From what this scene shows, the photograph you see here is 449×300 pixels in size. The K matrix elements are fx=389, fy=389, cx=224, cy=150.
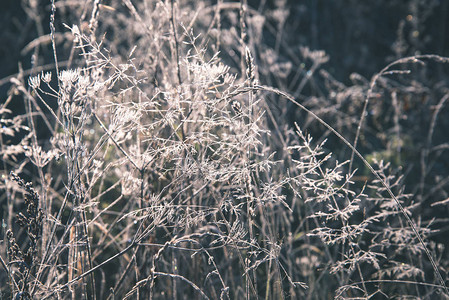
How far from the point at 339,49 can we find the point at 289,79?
828 mm

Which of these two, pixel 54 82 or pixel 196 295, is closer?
pixel 196 295

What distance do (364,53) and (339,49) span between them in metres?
0.26

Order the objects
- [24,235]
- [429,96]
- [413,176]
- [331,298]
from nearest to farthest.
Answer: [331,298] → [24,235] → [413,176] → [429,96]

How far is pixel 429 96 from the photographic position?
2.81m

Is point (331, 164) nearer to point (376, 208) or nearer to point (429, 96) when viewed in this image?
point (376, 208)

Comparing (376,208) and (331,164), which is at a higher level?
(331,164)

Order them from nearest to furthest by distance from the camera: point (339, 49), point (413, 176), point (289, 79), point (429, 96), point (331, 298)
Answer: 1. point (331, 298)
2. point (413, 176)
3. point (429, 96)
4. point (289, 79)
5. point (339, 49)

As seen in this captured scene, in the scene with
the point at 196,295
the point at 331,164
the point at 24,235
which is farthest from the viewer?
the point at 331,164

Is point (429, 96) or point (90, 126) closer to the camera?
point (90, 126)

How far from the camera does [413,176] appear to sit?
248cm

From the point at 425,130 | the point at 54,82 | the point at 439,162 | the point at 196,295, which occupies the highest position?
the point at 54,82

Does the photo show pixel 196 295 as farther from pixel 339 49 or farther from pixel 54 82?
pixel 339 49

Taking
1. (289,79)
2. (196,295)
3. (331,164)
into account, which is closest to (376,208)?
(331,164)

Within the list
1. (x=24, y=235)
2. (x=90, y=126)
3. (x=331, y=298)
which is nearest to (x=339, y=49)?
(x=90, y=126)
